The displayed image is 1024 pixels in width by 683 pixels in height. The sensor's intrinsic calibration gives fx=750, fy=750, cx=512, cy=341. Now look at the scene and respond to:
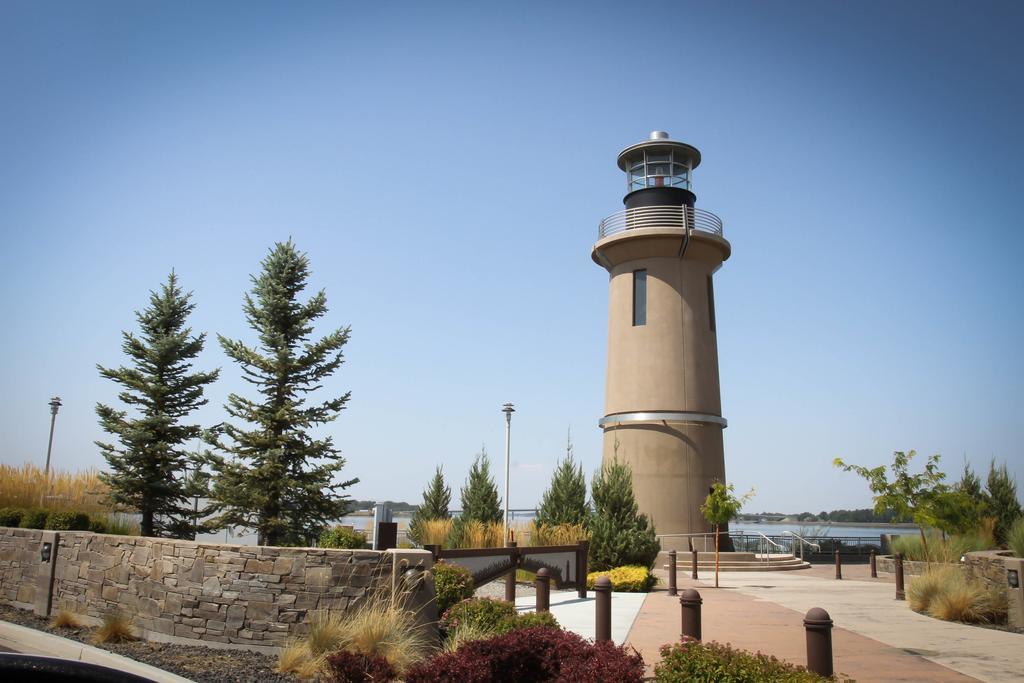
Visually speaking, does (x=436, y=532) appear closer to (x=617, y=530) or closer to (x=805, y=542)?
(x=617, y=530)

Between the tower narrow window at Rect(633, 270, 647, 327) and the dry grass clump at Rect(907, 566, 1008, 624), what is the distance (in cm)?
1623

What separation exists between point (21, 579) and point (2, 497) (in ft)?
13.5

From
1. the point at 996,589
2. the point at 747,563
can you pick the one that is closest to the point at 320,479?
the point at 996,589

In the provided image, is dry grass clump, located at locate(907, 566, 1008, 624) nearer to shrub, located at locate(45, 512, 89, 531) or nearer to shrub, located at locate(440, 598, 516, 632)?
shrub, located at locate(440, 598, 516, 632)

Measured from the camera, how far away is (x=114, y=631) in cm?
1076

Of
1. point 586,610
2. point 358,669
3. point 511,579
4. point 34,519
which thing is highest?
point 34,519

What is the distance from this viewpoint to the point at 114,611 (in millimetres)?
11773

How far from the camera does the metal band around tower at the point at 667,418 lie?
93.3ft

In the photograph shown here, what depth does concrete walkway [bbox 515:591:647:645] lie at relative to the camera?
11979mm

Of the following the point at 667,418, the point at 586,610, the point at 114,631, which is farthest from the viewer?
the point at 667,418

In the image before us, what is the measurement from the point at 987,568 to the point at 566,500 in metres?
12.2

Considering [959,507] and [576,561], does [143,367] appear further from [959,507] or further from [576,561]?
[959,507]

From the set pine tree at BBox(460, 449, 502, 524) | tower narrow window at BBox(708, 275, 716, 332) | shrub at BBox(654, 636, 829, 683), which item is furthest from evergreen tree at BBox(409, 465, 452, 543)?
shrub at BBox(654, 636, 829, 683)

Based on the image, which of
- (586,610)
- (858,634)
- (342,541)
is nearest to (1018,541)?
(858,634)
